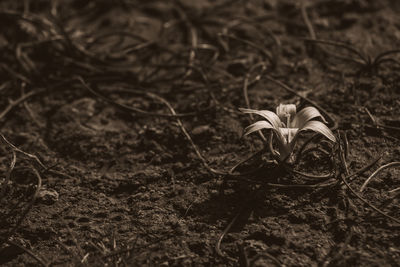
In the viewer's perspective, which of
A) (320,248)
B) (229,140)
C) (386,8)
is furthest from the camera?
(386,8)

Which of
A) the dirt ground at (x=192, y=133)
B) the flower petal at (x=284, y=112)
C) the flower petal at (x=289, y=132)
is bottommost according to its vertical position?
the dirt ground at (x=192, y=133)

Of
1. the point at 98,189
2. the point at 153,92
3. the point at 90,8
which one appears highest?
the point at 90,8

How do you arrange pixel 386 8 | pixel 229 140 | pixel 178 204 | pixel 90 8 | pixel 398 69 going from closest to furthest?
pixel 178 204 → pixel 229 140 → pixel 398 69 → pixel 386 8 → pixel 90 8

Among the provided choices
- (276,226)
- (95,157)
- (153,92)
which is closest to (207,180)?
(276,226)

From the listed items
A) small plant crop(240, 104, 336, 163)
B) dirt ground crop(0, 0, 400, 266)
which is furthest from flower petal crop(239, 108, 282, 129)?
dirt ground crop(0, 0, 400, 266)

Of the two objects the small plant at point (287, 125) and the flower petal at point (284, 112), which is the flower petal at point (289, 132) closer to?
the small plant at point (287, 125)

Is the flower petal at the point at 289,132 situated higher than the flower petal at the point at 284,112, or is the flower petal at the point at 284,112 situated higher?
the flower petal at the point at 284,112

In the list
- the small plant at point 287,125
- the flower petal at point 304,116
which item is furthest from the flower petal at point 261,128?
the flower petal at point 304,116

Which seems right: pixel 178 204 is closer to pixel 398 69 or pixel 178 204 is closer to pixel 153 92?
pixel 153 92
